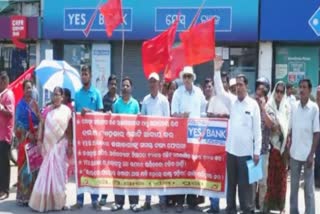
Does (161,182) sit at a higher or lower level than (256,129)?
lower

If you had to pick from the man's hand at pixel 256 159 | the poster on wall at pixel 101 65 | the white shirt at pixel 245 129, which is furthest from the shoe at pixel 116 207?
the poster on wall at pixel 101 65

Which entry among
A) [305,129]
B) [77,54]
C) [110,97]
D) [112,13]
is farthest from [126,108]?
[77,54]

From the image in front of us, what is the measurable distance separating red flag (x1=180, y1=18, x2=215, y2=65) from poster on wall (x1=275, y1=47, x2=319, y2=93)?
21.4 ft

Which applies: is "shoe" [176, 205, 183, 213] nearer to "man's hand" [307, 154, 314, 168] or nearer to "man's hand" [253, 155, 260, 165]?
"man's hand" [253, 155, 260, 165]

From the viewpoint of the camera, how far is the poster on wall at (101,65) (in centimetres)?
1753

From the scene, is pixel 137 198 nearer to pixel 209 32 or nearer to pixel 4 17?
pixel 209 32

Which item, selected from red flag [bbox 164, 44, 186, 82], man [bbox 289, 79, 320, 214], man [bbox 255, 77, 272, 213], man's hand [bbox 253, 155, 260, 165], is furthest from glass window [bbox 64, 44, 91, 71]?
man [bbox 289, 79, 320, 214]

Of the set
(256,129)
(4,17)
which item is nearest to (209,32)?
(256,129)

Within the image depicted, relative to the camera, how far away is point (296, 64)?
15828 millimetres

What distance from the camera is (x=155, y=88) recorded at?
848cm

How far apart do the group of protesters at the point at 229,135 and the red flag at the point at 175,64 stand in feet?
5.42

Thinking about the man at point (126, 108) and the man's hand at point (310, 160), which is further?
the man at point (126, 108)

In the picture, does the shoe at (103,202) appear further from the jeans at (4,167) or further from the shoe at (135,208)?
the jeans at (4,167)

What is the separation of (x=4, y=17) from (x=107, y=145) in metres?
11.5
